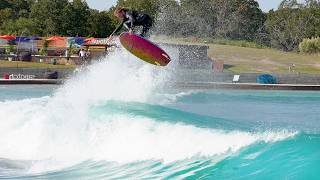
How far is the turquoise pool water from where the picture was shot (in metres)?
8.59

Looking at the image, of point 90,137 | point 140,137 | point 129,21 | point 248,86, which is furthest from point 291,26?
point 140,137

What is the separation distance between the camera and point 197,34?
54.9m

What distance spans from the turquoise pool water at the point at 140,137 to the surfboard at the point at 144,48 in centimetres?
138

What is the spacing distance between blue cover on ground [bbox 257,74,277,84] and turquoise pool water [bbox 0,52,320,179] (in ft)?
25.2

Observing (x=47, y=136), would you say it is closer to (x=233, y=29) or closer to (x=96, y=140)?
(x=96, y=140)

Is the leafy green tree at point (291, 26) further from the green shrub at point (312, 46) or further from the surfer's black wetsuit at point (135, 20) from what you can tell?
the surfer's black wetsuit at point (135, 20)

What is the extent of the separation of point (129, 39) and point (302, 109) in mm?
7045

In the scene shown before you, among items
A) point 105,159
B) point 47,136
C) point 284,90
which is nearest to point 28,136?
point 47,136

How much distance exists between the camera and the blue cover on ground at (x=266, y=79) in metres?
29.3

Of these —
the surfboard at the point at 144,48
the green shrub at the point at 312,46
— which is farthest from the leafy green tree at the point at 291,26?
the surfboard at the point at 144,48

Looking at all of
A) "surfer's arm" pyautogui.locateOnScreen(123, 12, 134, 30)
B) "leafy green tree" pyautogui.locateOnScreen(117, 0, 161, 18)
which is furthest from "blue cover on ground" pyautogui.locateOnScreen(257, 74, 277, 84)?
"leafy green tree" pyautogui.locateOnScreen(117, 0, 161, 18)

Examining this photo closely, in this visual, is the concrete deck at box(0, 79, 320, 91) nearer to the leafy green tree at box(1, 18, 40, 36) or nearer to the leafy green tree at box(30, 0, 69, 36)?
the leafy green tree at box(1, 18, 40, 36)

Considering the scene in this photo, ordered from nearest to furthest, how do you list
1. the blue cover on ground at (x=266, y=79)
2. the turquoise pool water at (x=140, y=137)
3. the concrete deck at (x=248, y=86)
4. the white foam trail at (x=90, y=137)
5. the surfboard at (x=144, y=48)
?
the turquoise pool water at (x=140, y=137) < the white foam trail at (x=90, y=137) < the surfboard at (x=144, y=48) < the concrete deck at (x=248, y=86) < the blue cover on ground at (x=266, y=79)

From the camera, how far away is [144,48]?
16266 mm
